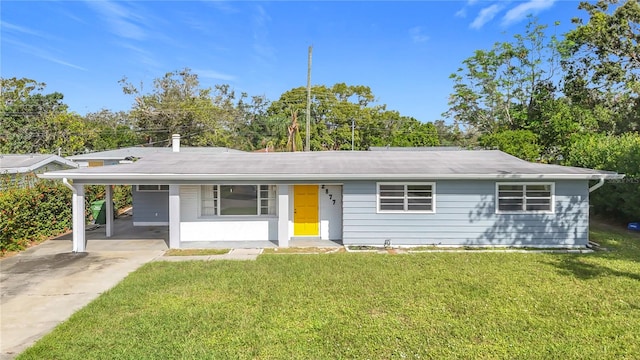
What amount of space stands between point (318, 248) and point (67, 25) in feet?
51.3

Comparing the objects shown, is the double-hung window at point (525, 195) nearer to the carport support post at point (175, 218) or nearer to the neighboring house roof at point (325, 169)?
the neighboring house roof at point (325, 169)

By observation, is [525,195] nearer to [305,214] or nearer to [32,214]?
[305,214]

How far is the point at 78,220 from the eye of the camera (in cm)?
1041

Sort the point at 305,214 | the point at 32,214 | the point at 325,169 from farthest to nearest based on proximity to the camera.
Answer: the point at 305,214, the point at 32,214, the point at 325,169

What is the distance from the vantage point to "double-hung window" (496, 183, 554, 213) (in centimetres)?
1078

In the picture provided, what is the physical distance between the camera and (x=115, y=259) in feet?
31.6

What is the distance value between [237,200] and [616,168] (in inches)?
552

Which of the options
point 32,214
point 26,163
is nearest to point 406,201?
point 32,214

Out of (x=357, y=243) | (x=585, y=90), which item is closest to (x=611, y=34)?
(x=585, y=90)

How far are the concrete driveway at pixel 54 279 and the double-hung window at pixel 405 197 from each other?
639cm

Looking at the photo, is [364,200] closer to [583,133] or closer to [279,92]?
[583,133]

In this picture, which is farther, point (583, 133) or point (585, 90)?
point (585, 90)

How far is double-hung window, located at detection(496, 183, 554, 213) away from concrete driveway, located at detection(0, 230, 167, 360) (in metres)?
9.65

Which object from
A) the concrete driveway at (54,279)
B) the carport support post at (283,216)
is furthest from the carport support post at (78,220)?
the carport support post at (283,216)
